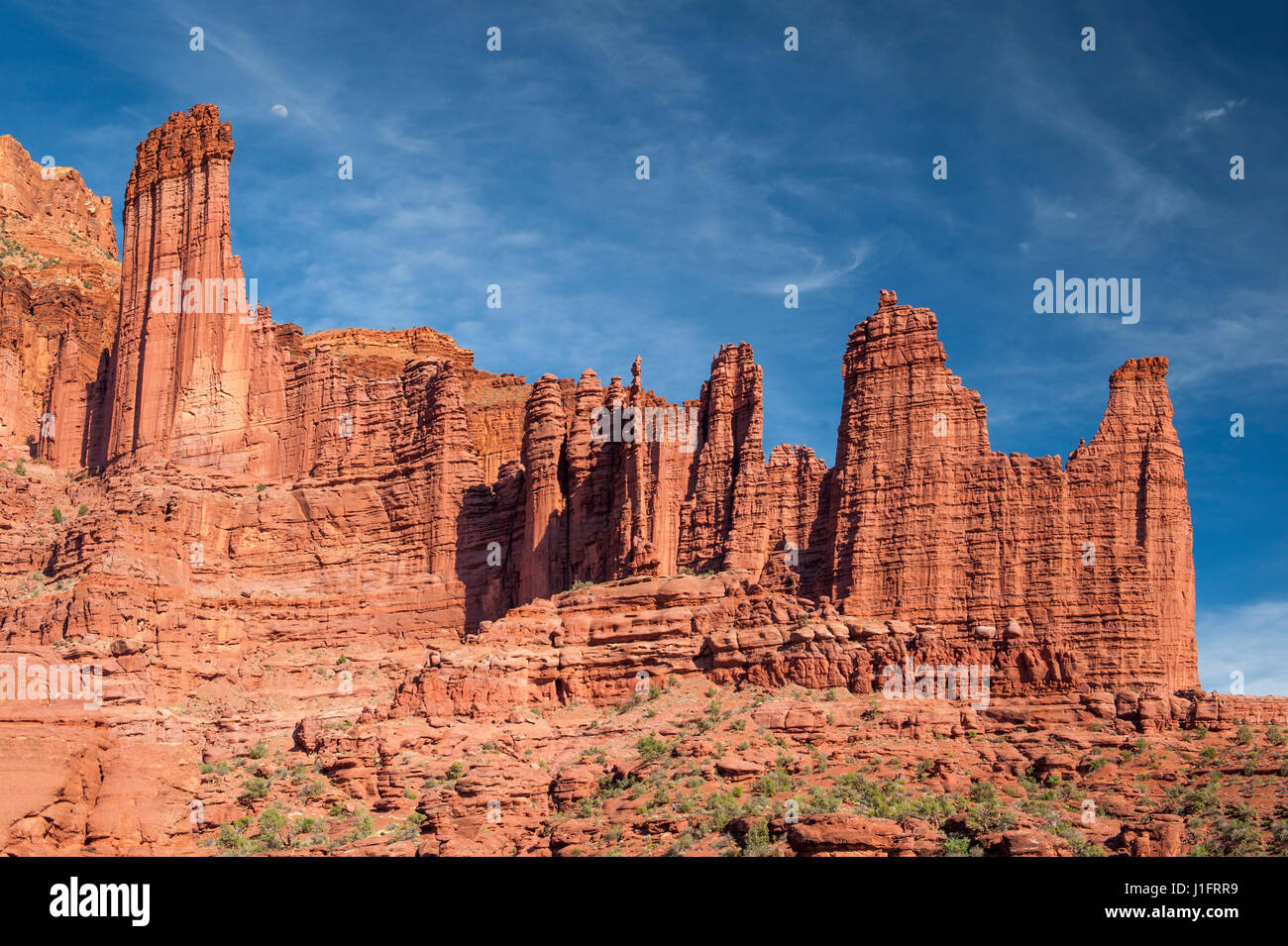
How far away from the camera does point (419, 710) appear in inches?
2756

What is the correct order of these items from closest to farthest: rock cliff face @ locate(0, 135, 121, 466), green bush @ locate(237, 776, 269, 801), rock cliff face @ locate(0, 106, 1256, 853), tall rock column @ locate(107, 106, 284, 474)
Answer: green bush @ locate(237, 776, 269, 801), rock cliff face @ locate(0, 106, 1256, 853), tall rock column @ locate(107, 106, 284, 474), rock cliff face @ locate(0, 135, 121, 466)

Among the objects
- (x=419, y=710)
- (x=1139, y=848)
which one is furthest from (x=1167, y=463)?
(x=419, y=710)

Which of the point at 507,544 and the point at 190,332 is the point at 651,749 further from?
A: the point at 190,332

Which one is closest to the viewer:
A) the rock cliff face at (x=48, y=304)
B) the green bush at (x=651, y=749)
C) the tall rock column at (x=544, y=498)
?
the green bush at (x=651, y=749)

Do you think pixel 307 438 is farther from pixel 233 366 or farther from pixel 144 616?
pixel 144 616

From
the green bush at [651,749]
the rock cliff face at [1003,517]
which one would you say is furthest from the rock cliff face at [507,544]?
the green bush at [651,749]

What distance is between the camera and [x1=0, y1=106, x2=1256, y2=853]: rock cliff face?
66125 mm

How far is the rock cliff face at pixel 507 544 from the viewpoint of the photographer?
66125mm

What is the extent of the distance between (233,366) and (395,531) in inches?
506

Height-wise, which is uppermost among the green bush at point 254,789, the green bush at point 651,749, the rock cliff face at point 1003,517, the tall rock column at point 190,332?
the tall rock column at point 190,332

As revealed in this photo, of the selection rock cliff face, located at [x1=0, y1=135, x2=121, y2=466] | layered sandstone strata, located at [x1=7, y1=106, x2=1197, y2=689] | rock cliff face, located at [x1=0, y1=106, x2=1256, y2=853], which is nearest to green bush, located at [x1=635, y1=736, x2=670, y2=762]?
rock cliff face, located at [x1=0, y1=106, x2=1256, y2=853]

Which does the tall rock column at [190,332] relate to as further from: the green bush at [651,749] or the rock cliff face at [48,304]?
the green bush at [651,749]

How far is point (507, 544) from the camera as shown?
91812 mm

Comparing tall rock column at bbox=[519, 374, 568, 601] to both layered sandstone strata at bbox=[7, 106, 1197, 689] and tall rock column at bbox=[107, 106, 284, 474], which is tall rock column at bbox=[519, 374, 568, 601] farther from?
tall rock column at bbox=[107, 106, 284, 474]
